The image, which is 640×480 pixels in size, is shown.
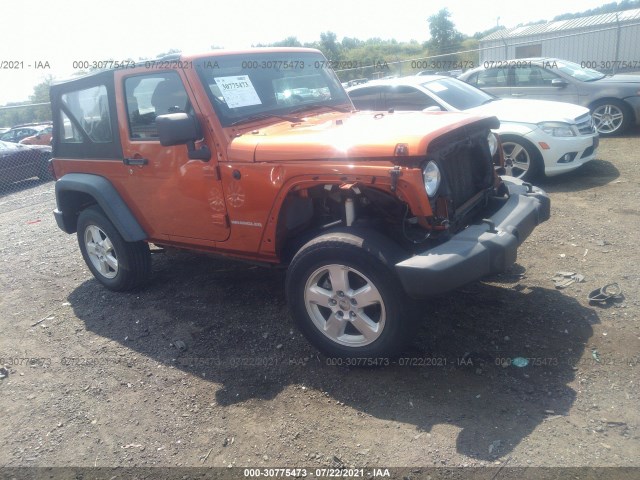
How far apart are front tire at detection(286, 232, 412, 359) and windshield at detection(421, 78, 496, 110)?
5000 mm

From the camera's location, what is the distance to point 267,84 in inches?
171

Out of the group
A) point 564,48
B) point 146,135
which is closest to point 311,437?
point 146,135

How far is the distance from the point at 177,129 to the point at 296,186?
0.93 meters

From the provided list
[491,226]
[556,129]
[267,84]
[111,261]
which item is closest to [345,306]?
[491,226]

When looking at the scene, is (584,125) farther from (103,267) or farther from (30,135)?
(30,135)

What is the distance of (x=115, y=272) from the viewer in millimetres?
5152

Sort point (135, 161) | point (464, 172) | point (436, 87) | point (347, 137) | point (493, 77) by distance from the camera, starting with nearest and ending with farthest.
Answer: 1. point (347, 137)
2. point (464, 172)
3. point (135, 161)
4. point (436, 87)
5. point (493, 77)

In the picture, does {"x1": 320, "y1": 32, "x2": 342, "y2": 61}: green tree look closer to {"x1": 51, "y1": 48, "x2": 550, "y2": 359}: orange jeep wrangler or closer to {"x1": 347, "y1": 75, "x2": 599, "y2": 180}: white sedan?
{"x1": 347, "y1": 75, "x2": 599, "y2": 180}: white sedan

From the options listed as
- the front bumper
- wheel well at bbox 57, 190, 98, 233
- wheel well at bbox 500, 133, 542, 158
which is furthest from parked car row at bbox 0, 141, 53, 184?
the front bumper

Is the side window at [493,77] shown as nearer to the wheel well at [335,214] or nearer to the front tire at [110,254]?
the wheel well at [335,214]

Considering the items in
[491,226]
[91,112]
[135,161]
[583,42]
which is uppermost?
[91,112]

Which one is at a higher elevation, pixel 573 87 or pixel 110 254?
pixel 573 87

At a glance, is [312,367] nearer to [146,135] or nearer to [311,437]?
[311,437]

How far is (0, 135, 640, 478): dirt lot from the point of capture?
282 cm
